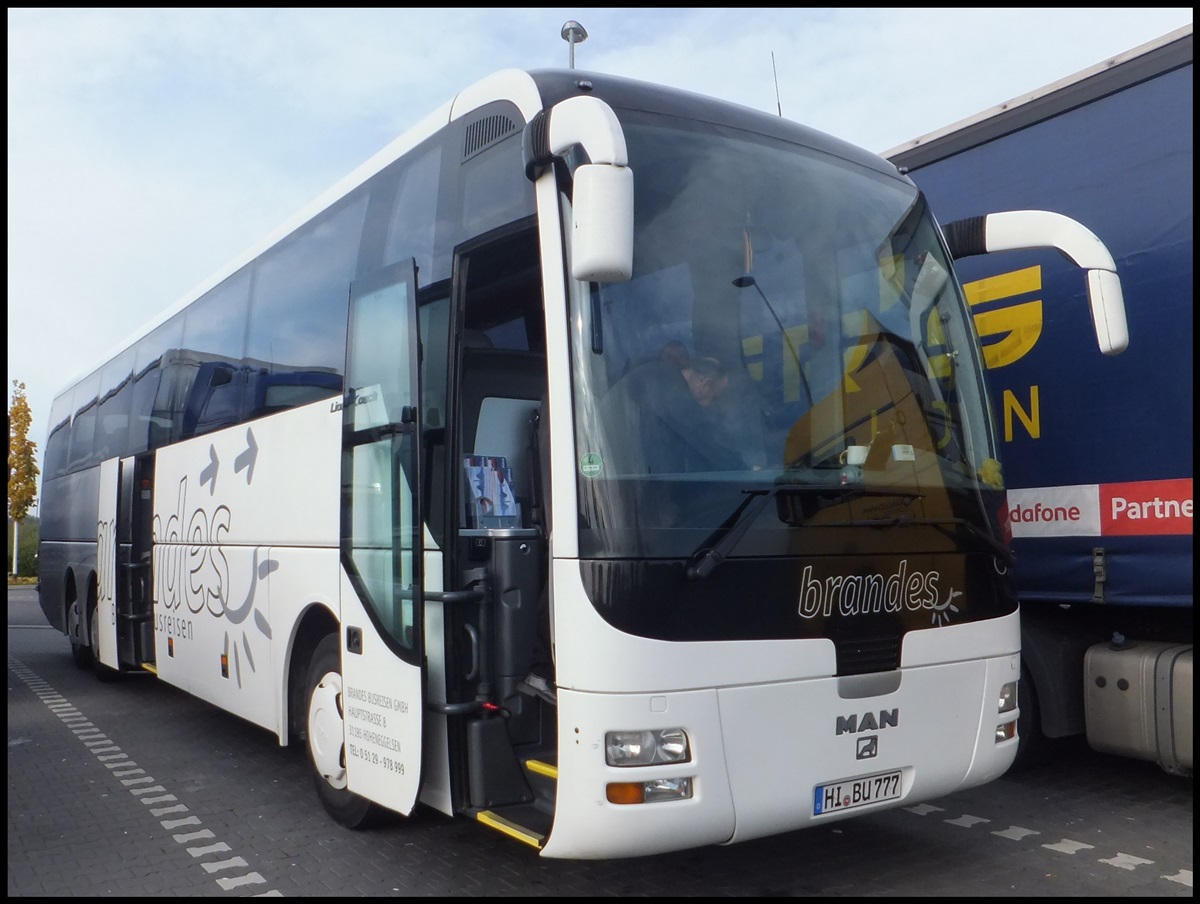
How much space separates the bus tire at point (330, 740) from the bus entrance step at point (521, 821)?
4.37 ft

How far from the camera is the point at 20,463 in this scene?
39.3 m

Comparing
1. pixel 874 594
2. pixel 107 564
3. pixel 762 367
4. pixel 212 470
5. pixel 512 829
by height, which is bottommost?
pixel 512 829

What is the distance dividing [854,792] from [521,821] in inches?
51.6

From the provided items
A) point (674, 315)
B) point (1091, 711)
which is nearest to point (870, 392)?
point (674, 315)

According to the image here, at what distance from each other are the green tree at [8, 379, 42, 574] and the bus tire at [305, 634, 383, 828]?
123 ft

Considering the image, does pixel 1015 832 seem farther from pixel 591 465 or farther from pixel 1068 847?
pixel 591 465

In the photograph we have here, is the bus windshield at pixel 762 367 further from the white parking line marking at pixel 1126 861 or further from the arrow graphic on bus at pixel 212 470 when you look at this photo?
the arrow graphic on bus at pixel 212 470

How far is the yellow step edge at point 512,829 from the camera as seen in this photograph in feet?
13.5

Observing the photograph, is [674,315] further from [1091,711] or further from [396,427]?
[1091,711]

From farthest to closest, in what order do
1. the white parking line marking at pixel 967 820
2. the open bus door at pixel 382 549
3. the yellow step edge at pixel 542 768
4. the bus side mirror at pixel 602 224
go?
the white parking line marking at pixel 967 820
the open bus door at pixel 382 549
the yellow step edge at pixel 542 768
the bus side mirror at pixel 602 224

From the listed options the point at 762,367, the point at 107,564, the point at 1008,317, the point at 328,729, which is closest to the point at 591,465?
the point at 762,367

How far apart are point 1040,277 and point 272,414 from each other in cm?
460

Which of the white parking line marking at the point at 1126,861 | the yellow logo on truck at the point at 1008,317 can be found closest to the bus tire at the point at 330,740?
the white parking line marking at the point at 1126,861

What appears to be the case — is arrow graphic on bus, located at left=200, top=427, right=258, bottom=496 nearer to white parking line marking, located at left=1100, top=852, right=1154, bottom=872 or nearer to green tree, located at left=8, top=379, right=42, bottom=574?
white parking line marking, located at left=1100, top=852, right=1154, bottom=872
